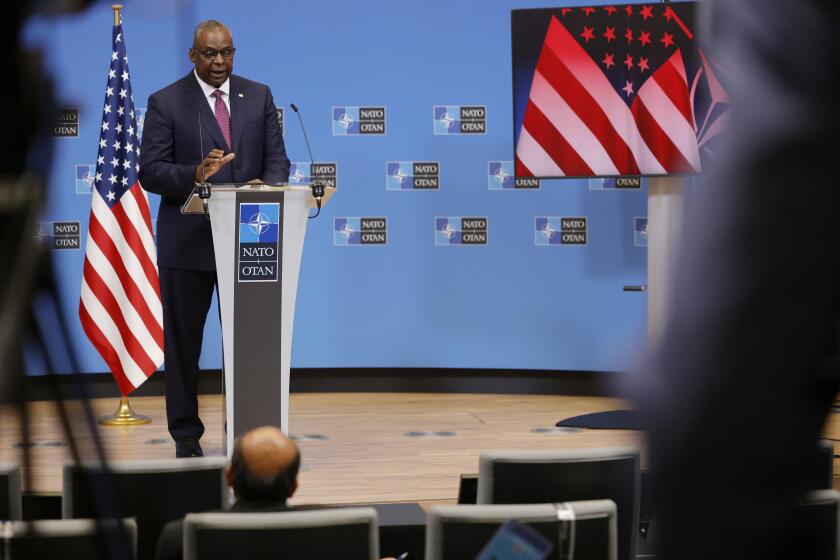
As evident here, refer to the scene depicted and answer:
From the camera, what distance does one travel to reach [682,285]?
37 centimetres

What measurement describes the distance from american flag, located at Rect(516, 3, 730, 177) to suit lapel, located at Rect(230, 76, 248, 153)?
1780 mm

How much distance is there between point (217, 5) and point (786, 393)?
7439 millimetres

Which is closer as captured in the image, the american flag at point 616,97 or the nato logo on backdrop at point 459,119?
the american flag at point 616,97

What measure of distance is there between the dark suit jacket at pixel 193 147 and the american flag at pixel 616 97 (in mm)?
1701

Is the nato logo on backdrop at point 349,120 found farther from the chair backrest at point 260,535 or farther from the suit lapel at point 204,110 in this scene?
the chair backrest at point 260,535

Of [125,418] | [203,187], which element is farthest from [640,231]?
[203,187]

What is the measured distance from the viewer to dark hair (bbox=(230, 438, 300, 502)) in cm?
254

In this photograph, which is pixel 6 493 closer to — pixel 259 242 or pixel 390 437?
pixel 259 242

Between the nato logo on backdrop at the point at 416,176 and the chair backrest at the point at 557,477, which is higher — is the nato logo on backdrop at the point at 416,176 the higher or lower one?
the higher one

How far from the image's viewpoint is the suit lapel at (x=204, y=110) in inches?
177

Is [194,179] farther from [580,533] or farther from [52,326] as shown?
[52,326]

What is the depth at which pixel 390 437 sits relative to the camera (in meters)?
5.76

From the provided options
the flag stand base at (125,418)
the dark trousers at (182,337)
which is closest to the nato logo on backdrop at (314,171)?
the flag stand base at (125,418)

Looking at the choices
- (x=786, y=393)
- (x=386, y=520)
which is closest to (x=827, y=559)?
(x=786, y=393)
